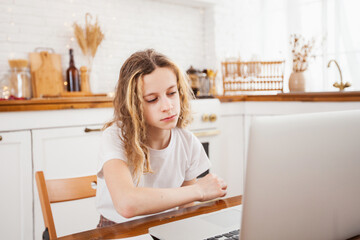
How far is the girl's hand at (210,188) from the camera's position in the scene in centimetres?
87

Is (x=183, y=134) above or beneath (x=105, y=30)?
beneath

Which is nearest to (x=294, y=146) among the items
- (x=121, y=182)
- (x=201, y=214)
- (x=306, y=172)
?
(x=306, y=172)

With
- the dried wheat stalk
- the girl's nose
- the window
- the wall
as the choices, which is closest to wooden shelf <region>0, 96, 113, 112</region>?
the wall

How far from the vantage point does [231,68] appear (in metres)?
3.19

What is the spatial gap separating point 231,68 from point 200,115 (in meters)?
0.81

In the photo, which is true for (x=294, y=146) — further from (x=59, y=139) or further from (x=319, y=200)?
(x=59, y=139)

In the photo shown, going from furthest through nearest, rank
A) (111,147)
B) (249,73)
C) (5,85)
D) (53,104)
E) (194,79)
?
(249,73) → (194,79) → (5,85) → (53,104) → (111,147)

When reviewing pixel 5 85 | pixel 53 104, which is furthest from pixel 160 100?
pixel 5 85

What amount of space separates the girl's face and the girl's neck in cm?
11

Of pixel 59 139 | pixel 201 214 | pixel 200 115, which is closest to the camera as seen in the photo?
pixel 201 214

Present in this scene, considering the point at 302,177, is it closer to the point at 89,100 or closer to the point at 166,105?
the point at 166,105

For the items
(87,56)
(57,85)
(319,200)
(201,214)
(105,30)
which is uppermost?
(105,30)

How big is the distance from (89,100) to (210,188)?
137 cm

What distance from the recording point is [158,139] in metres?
1.20
